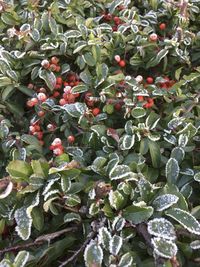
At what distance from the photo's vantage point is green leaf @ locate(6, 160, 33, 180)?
1148 millimetres

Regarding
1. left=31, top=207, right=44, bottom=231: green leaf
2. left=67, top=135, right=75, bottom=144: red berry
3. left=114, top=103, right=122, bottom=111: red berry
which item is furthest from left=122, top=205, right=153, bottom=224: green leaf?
left=114, top=103, right=122, bottom=111: red berry

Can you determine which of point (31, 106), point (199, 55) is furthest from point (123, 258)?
point (199, 55)

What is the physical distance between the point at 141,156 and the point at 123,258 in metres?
0.38

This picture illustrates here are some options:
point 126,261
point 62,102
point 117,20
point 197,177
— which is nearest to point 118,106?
point 62,102

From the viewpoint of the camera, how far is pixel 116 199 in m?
1.15

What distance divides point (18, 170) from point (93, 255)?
1.01 ft

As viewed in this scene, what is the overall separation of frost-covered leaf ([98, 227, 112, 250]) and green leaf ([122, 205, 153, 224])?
0.24ft

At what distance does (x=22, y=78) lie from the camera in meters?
1.67

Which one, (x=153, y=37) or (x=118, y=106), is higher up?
(x=153, y=37)

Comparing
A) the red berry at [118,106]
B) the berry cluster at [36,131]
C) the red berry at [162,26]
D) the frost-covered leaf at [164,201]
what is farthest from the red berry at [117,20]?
the frost-covered leaf at [164,201]

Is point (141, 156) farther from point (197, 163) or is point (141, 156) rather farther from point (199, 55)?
point (199, 55)

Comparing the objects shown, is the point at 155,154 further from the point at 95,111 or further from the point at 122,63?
the point at 122,63

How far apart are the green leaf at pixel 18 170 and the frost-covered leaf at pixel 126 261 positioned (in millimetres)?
341

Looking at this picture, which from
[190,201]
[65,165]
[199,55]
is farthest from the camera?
[199,55]
